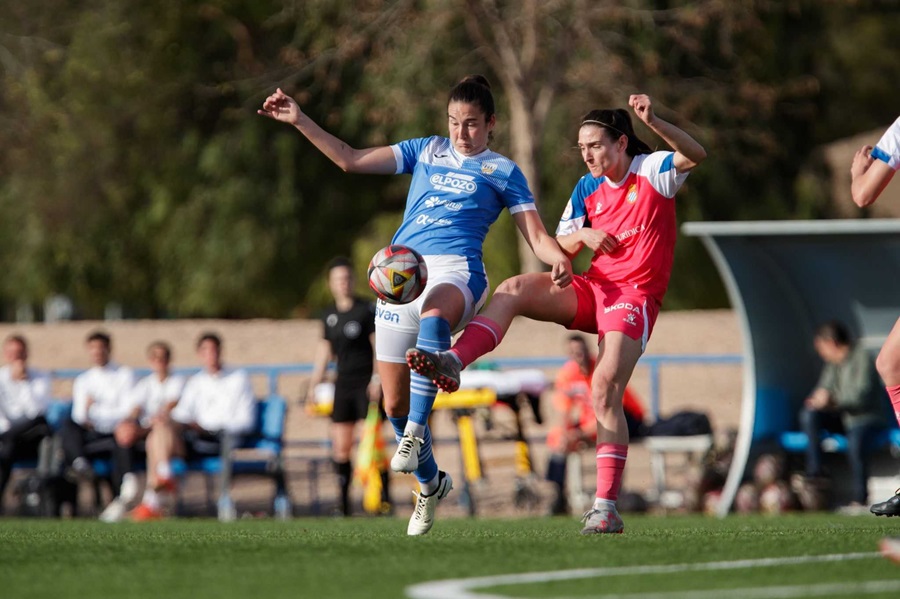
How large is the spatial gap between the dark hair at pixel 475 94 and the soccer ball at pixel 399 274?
0.77m

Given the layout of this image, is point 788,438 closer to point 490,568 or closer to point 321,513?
point 321,513

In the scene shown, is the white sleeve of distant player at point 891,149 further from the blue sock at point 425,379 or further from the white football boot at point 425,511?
the white football boot at point 425,511

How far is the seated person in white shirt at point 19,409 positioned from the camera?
14.4 m

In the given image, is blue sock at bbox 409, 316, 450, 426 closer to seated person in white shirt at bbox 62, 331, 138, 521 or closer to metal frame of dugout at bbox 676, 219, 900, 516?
metal frame of dugout at bbox 676, 219, 900, 516

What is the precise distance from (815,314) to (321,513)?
19.4ft

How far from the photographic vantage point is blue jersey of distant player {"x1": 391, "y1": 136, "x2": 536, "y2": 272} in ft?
23.7

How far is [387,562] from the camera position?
5.59 metres

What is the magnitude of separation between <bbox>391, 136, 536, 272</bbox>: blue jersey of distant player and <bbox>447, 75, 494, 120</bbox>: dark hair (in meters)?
0.24

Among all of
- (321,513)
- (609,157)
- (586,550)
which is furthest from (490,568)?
(321,513)

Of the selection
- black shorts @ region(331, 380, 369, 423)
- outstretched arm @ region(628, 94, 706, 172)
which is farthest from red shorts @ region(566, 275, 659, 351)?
black shorts @ region(331, 380, 369, 423)

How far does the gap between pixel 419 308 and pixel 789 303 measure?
23.5ft

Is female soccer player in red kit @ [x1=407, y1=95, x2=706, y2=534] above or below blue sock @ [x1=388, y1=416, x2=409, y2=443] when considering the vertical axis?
above

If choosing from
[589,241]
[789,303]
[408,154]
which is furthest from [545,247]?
[789,303]

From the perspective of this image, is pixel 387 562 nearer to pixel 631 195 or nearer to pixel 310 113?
pixel 631 195
